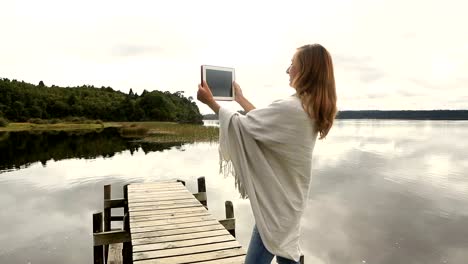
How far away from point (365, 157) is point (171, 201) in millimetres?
28439

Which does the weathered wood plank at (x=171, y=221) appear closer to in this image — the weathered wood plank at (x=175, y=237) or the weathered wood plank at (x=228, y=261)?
the weathered wood plank at (x=175, y=237)

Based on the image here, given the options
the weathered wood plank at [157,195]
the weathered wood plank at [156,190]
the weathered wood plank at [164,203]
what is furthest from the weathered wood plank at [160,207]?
the weathered wood plank at [156,190]

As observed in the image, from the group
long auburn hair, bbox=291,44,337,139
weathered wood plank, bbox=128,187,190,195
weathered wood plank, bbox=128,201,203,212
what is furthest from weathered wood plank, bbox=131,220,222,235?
long auburn hair, bbox=291,44,337,139

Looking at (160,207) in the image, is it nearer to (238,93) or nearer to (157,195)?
(157,195)

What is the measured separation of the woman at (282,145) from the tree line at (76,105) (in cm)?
11324

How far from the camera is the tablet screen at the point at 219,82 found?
288 cm

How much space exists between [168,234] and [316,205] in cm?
1053

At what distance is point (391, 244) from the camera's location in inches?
469

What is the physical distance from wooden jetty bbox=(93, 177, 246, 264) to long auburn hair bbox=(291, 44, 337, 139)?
3595mm

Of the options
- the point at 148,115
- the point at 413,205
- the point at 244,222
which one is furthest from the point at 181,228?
the point at 148,115

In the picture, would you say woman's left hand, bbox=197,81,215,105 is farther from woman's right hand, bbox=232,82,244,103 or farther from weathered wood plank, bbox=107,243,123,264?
weathered wood plank, bbox=107,243,123,264

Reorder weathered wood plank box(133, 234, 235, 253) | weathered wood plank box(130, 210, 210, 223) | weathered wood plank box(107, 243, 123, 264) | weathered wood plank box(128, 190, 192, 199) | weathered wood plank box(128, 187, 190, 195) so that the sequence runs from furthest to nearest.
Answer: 1. weathered wood plank box(128, 187, 190, 195)
2. weathered wood plank box(128, 190, 192, 199)
3. weathered wood plank box(107, 243, 123, 264)
4. weathered wood plank box(130, 210, 210, 223)
5. weathered wood plank box(133, 234, 235, 253)

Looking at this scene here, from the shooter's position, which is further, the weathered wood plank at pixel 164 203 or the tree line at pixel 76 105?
the tree line at pixel 76 105

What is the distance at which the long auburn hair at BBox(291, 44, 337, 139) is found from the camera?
257cm
